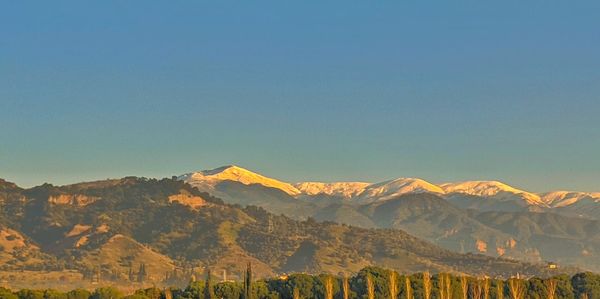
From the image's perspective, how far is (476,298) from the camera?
19725cm

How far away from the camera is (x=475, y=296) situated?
196 metres

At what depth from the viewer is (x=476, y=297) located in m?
198

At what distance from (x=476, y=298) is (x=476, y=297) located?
12.1 inches

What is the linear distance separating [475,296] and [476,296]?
→ 9.44 ft

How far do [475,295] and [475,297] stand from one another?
71 centimetres

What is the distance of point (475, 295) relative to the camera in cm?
19650

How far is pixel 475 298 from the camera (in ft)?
642

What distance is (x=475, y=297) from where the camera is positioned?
19588 cm

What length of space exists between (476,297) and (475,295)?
1221mm

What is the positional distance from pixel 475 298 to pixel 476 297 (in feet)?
6.01

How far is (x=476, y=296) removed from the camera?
199m

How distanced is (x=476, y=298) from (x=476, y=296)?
1.66 m

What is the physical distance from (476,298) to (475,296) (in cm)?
134
